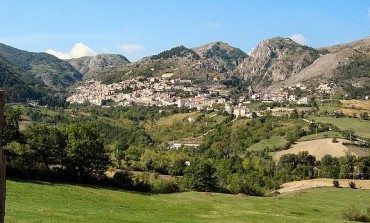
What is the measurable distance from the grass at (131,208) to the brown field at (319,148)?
76.1 m

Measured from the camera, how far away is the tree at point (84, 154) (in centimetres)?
6538

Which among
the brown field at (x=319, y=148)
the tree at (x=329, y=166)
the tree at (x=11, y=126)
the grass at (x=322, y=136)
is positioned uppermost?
the tree at (x=11, y=126)

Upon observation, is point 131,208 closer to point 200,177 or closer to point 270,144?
point 200,177

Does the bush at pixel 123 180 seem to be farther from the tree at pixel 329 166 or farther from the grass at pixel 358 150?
the grass at pixel 358 150

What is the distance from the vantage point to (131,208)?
44.7 meters

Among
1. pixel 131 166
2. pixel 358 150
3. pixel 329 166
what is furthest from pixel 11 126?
pixel 358 150

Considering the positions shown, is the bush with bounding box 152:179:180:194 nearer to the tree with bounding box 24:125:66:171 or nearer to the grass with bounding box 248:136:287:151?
the tree with bounding box 24:125:66:171

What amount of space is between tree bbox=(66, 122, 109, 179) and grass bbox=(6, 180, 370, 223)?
12.0m

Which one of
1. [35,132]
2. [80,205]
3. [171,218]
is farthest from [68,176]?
[171,218]

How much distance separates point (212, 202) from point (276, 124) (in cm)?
13910

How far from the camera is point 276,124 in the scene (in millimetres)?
193250

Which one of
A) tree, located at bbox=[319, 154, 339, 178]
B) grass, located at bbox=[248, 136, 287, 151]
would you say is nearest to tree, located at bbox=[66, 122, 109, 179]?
tree, located at bbox=[319, 154, 339, 178]

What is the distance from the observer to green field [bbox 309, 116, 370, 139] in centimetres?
17945

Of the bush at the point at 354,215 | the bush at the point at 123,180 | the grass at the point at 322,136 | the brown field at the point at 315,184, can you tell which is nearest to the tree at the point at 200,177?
the bush at the point at 123,180
